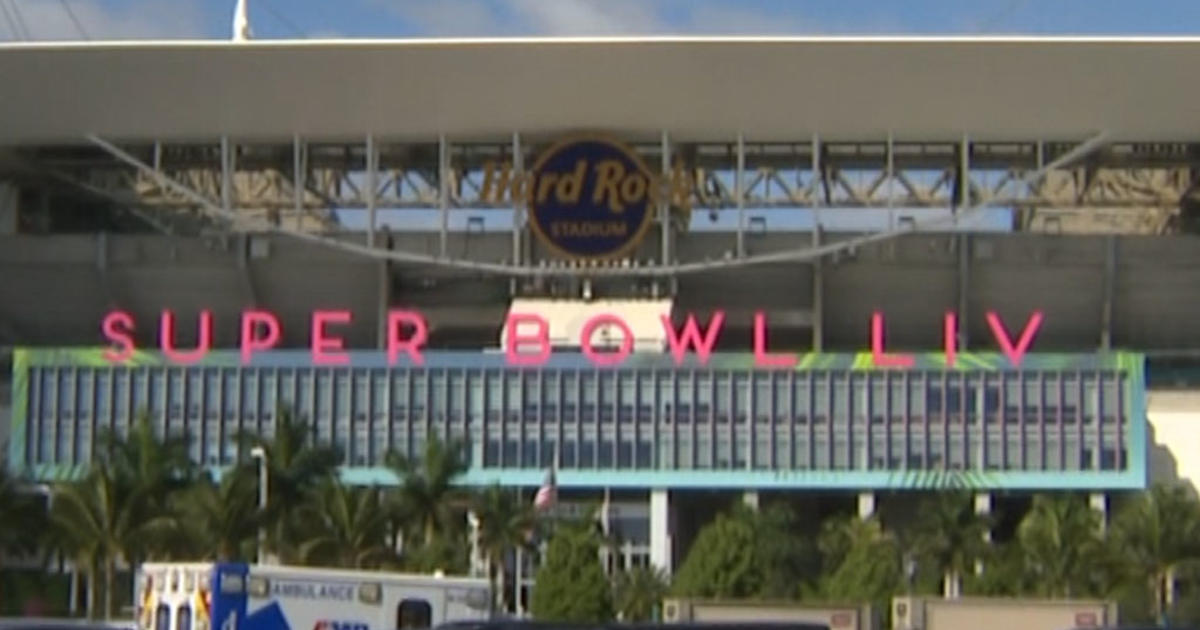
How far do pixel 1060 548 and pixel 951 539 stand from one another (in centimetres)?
801

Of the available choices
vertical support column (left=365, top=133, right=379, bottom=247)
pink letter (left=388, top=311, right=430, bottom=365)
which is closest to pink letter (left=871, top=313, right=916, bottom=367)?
pink letter (left=388, top=311, right=430, bottom=365)

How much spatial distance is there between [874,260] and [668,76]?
14687 mm

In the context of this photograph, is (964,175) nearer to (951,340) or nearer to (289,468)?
(951,340)

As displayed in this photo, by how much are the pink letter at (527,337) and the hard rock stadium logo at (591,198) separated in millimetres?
Answer: 3602

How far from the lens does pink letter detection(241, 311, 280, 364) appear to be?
107 meters

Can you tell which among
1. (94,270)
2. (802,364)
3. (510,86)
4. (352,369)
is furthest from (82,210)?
(802,364)

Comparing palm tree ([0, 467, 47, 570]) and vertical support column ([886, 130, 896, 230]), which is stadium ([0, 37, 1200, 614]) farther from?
palm tree ([0, 467, 47, 570])

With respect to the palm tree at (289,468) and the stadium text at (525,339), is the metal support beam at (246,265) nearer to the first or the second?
the stadium text at (525,339)

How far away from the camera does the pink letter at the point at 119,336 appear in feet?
352

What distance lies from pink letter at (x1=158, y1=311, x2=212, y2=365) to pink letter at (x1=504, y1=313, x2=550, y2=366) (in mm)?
12498

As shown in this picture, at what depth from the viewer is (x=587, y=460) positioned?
347 feet

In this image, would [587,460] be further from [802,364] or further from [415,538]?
[415,538]

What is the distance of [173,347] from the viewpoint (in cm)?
10906

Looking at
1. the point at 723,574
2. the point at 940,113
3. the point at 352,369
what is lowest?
the point at 723,574
